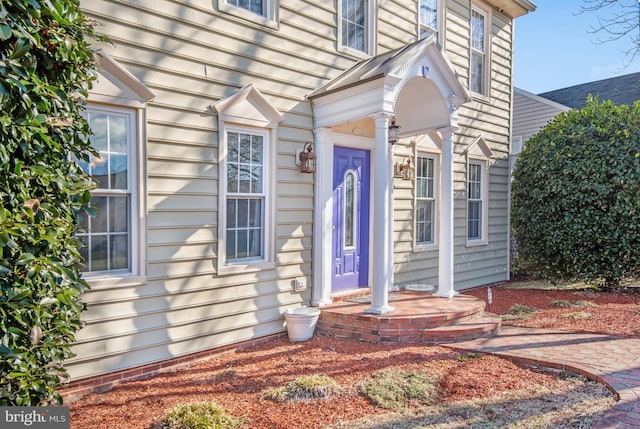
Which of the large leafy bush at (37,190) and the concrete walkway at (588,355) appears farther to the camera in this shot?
the concrete walkway at (588,355)

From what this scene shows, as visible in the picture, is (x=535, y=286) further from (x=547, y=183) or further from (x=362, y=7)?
(x=362, y=7)

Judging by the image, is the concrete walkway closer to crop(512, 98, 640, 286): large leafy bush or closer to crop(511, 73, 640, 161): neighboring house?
crop(512, 98, 640, 286): large leafy bush

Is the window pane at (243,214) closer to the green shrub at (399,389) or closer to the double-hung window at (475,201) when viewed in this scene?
the green shrub at (399,389)

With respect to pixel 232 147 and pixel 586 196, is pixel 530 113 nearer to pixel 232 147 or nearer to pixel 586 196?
pixel 586 196

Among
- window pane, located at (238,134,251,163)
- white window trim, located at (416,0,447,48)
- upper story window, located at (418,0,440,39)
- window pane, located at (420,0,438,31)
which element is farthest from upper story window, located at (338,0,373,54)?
window pane, located at (238,134,251,163)

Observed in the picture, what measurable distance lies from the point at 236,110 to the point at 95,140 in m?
1.55

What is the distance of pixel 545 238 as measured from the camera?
29.4ft

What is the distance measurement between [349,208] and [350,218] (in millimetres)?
152

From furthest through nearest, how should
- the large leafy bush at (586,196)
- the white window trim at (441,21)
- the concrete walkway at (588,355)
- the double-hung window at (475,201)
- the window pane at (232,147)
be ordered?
the double-hung window at (475,201)
the large leafy bush at (586,196)
the white window trim at (441,21)
the window pane at (232,147)
the concrete walkway at (588,355)

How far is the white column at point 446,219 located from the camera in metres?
6.27

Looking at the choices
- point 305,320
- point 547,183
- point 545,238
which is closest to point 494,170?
point 547,183

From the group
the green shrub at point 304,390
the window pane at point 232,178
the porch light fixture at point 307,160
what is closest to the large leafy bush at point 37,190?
the green shrub at point 304,390

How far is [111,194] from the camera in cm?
405

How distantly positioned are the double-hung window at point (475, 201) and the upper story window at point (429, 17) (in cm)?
285
